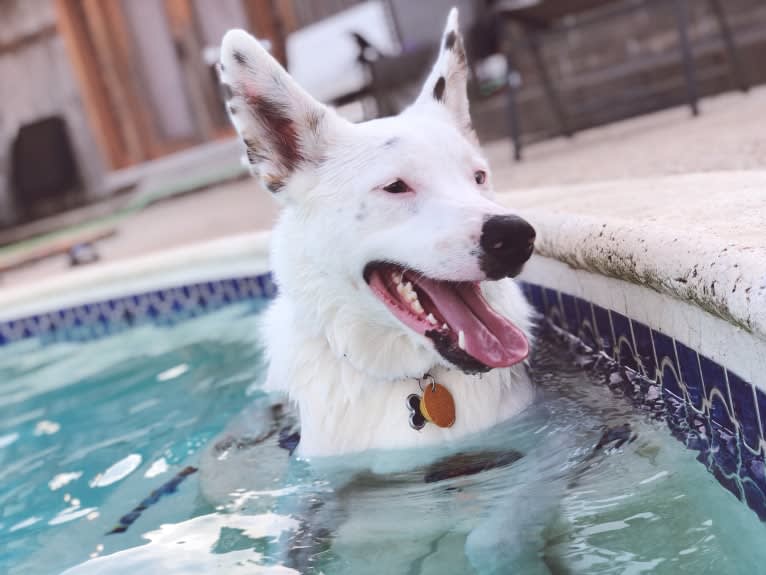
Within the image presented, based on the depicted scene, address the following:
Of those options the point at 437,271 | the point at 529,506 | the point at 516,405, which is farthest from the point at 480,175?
the point at 529,506

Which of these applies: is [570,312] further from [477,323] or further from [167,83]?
[167,83]

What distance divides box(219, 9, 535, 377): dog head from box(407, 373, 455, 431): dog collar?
2.3 inches

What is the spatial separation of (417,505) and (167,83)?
1127 cm

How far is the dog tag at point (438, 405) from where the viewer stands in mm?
2125

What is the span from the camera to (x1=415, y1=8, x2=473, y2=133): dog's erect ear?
2381 millimetres

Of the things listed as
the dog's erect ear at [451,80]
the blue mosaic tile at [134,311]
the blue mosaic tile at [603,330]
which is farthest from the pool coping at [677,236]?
the blue mosaic tile at [134,311]

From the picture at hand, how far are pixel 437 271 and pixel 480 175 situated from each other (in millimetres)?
411

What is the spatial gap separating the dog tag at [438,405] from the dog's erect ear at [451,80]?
30.3 inches

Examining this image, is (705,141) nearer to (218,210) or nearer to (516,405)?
(516,405)

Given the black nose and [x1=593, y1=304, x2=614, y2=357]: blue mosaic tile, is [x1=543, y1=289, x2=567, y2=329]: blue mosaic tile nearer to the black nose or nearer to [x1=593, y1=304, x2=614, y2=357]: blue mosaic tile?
[x1=593, y1=304, x2=614, y2=357]: blue mosaic tile

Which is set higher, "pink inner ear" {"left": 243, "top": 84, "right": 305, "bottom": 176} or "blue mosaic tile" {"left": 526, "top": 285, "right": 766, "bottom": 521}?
"pink inner ear" {"left": 243, "top": 84, "right": 305, "bottom": 176}

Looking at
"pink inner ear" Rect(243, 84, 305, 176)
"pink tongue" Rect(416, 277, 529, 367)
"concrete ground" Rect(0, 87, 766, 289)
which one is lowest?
"pink tongue" Rect(416, 277, 529, 367)

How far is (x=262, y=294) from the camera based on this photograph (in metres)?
4.84

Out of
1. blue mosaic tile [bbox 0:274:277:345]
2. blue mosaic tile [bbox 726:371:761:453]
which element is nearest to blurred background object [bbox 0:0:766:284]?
blue mosaic tile [bbox 0:274:277:345]
